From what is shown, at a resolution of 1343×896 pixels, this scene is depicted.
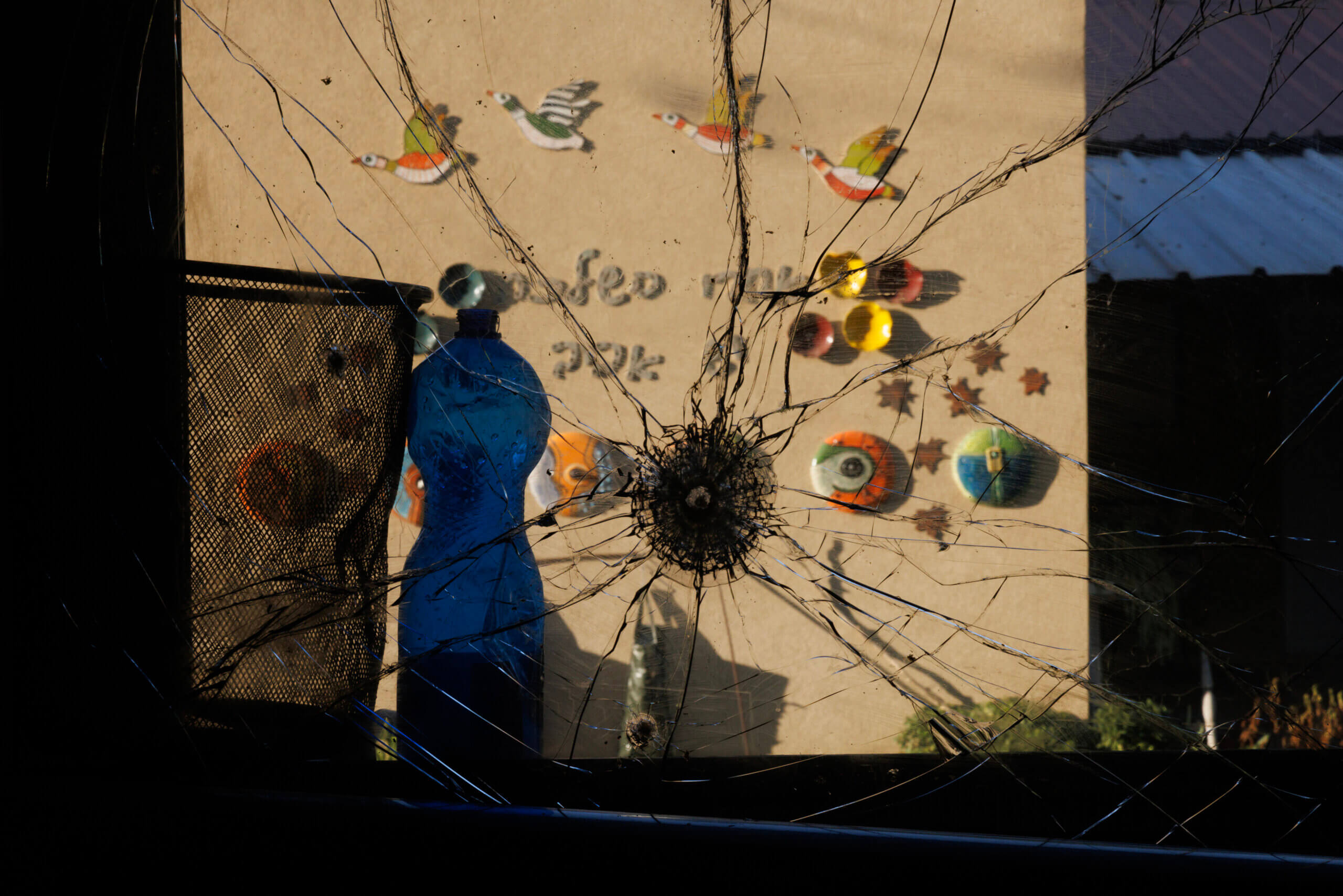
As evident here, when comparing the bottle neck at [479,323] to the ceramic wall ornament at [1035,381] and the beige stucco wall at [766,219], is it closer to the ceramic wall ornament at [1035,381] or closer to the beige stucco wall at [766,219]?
the beige stucco wall at [766,219]

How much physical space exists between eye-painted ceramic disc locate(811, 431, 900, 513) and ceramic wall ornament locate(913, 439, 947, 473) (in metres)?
0.01

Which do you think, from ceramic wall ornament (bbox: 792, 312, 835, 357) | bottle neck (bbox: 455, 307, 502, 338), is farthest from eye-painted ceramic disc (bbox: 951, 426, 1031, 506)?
bottle neck (bbox: 455, 307, 502, 338)

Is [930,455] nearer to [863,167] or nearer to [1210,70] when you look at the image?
[863,167]

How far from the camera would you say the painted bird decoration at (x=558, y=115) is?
50 centimetres

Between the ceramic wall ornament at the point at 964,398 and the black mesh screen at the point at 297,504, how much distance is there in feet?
1.29

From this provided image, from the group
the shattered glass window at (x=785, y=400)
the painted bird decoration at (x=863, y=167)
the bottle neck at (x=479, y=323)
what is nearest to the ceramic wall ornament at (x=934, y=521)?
the shattered glass window at (x=785, y=400)

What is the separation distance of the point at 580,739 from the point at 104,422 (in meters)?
0.43

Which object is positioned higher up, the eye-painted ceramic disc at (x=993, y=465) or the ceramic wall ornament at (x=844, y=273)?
the ceramic wall ornament at (x=844, y=273)

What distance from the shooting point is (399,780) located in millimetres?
520

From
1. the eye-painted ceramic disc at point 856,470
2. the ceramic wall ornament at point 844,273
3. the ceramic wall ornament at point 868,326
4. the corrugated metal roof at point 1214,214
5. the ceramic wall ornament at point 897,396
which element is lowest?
the eye-painted ceramic disc at point 856,470

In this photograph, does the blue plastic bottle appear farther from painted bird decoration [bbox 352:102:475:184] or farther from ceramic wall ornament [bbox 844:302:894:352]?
ceramic wall ornament [bbox 844:302:894:352]

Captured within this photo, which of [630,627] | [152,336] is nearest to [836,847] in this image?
[630,627]

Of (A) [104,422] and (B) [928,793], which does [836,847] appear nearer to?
(B) [928,793]

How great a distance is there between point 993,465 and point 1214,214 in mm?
229
